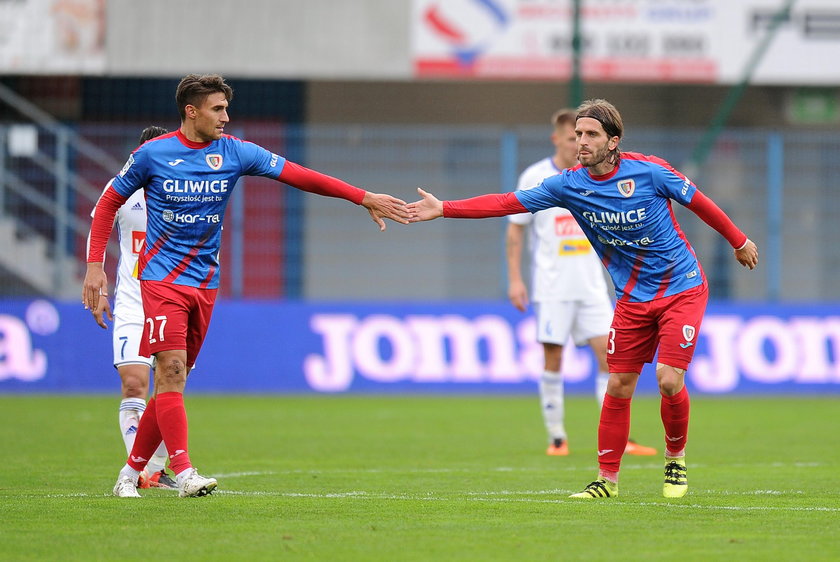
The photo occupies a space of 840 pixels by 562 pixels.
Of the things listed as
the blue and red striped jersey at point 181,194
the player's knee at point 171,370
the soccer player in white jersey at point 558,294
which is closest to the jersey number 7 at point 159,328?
the player's knee at point 171,370

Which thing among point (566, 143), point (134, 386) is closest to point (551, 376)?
point (566, 143)

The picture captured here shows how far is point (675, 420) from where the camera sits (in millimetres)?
7812

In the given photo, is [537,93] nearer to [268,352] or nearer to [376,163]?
[376,163]

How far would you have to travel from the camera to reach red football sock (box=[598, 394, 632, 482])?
782cm

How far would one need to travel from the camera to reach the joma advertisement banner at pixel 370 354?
720 inches

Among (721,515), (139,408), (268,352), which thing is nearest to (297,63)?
(268,352)

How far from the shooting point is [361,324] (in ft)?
60.0

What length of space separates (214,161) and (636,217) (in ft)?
7.65

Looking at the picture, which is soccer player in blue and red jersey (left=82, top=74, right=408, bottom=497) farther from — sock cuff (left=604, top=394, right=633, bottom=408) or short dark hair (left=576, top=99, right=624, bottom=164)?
sock cuff (left=604, top=394, right=633, bottom=408)

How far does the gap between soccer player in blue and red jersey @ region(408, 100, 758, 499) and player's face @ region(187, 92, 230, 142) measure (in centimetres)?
130

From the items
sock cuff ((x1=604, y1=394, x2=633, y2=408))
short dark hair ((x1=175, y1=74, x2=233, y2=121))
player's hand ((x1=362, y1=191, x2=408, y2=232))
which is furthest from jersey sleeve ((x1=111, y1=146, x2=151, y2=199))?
sock cuff ((x1=604, y1=394, x2=633, y2=408))

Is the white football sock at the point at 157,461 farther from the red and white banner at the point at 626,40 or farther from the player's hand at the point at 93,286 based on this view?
the red and white banner at the point at 626,40

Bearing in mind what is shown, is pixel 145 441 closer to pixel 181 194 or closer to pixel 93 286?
pixel 93 286

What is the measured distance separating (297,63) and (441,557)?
17948mm
